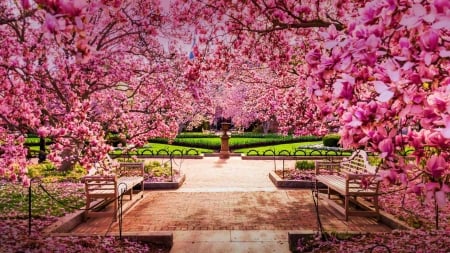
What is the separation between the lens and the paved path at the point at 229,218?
6902 millimetres

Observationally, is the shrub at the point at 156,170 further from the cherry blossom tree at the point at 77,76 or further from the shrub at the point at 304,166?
the shrub at the point at 304,166

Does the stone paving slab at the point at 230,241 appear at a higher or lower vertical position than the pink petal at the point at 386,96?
lower

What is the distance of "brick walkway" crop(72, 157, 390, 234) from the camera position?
7.82 meters

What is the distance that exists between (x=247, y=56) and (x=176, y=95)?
4484 mm

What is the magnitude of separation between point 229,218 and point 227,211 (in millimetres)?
650

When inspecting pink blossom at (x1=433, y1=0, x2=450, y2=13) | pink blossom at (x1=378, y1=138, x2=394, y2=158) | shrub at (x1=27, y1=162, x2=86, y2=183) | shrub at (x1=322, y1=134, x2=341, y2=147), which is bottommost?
shrub at (x1=27, y1=162, x2=86, y2=183)

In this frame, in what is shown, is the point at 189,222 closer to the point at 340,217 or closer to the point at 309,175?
the point at 340,217

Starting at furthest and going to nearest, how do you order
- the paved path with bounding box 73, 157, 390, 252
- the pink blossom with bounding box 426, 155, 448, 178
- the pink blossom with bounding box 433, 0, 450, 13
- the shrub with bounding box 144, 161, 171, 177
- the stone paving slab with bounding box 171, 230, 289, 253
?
the shrub with bounding box 144, 161, 171, 177
the paved path with bounding box 73, 157, 390, 252
the stone paving slab with bounding box 171, 230, 289, 253
the pink blossom with bounding box 426, 155, 448, 178
the pink blossom with bounding box 433, 0, 450, 13

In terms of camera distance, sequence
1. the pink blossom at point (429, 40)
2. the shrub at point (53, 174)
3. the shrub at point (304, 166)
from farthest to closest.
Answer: the shrub at point (304, 166), the shrub at point (53, 174), the pink blossom at point (429, 40)

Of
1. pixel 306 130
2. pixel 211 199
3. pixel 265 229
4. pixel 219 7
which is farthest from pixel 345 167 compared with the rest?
pixel 219 7

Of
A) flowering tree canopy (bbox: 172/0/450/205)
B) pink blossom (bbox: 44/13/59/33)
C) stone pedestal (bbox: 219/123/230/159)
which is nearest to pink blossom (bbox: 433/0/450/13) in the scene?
flowering tree canopy (bbox: 172/0/450/205)

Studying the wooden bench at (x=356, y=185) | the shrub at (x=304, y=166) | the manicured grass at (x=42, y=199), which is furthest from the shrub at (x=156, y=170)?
the wooden bench at (x=356, y=185)

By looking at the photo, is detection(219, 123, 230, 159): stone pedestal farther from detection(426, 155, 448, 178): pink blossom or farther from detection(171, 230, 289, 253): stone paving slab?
detection(426, 155, 448, 178): pink blossom

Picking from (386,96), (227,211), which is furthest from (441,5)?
(227,211)
